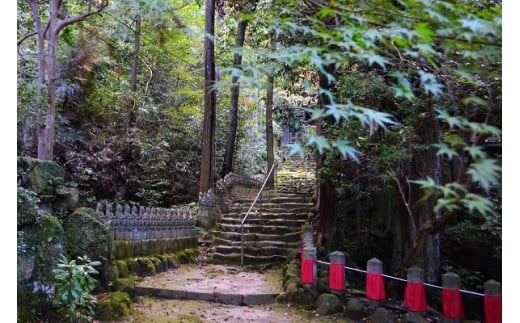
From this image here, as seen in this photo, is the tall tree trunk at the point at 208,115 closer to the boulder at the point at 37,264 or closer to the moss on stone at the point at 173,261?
the moss on stone at the point at 173,261

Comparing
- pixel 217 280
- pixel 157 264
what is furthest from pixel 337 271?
pixel 157 264

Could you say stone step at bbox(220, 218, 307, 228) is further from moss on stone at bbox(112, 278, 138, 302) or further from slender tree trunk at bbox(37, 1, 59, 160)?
slender tree trunk at bbox(37, 1, 59, 160)

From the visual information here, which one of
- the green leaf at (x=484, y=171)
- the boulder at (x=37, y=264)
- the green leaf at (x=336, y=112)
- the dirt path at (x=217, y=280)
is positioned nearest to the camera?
the green leaf at (x=484, y=171)

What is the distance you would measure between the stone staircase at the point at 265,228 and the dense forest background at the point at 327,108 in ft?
3.83

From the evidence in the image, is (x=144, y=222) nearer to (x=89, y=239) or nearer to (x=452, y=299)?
(x=89, y=239)

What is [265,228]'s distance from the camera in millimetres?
8625

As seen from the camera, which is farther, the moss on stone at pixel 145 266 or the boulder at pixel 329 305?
the moss on stone at pixel 145 266

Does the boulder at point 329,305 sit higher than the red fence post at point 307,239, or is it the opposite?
the red fence post at point 307,239

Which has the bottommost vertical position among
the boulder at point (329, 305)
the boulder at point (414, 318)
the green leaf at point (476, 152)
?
the boulder at point (329, 305)

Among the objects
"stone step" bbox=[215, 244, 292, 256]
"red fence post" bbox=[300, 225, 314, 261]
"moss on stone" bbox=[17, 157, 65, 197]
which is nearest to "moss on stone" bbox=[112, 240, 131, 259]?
"moss on stone" bbox=[17, 157, 65, 197]

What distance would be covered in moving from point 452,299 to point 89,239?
13.1 ft

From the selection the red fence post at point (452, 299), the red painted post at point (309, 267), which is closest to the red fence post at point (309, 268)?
the red painted post at point (309, 267)

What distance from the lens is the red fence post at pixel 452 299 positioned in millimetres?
4188
